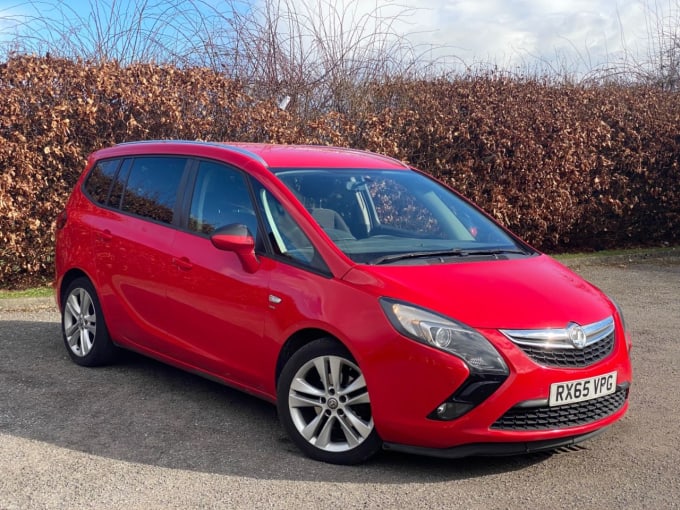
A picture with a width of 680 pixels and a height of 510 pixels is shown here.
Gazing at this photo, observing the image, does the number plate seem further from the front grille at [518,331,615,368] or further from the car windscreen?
the car windscreen

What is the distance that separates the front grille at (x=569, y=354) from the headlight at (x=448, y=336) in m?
0.19

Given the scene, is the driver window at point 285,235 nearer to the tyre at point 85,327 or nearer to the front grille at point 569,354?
the front grille at point 569,354

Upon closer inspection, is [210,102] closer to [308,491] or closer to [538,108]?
[538,108]

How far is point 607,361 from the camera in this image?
4.43 meters

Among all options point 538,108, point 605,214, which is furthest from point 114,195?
point 605,214

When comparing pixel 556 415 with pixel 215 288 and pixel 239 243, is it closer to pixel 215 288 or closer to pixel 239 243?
pixel 239 243

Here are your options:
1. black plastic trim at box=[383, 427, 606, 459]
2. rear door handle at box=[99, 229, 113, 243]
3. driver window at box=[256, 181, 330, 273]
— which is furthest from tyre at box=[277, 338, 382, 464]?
rear door handle at box=[99, 229, 113, 243]

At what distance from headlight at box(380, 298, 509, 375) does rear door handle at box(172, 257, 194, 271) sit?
1547mm

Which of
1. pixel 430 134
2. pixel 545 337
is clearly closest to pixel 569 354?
pixel 545 337

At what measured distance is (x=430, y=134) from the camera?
38.2ft

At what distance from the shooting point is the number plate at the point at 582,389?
163 inches

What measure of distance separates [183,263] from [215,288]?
38 cm

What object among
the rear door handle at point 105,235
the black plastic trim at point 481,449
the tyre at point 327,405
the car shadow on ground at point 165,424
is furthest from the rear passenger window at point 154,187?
the black plastic trim at point 481,449

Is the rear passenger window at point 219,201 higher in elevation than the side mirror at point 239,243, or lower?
higher
